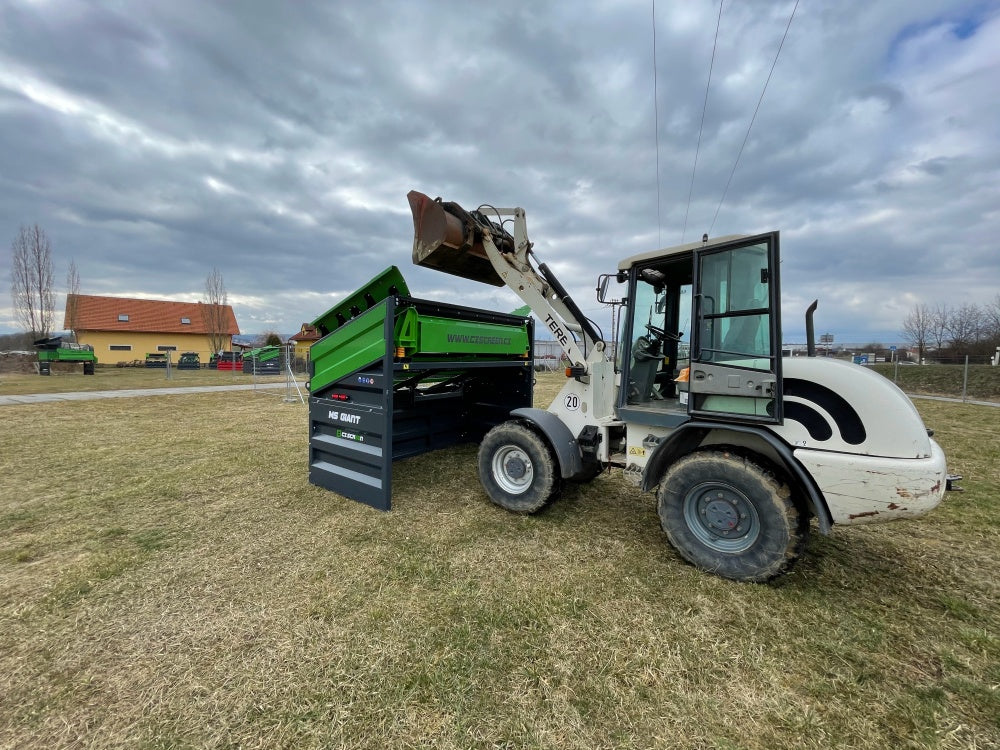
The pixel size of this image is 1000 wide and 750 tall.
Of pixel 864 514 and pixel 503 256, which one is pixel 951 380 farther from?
pixel 503 256

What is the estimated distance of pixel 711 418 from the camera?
2963 millimetres

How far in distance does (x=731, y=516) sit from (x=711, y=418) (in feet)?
2.14

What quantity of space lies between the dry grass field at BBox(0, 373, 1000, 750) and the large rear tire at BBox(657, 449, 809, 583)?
6.1 inches

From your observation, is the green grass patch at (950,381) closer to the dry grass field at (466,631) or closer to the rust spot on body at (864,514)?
the dry grass field at (466,631)

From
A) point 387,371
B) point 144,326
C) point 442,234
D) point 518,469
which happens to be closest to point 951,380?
point 518,469

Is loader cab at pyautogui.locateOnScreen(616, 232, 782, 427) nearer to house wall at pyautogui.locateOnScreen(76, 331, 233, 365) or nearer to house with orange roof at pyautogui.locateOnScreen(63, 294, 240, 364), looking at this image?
house with orange roof at pyautogui.locateOnScreen(63, 294, 240, 364)

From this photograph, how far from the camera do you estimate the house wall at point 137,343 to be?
35.1 metres

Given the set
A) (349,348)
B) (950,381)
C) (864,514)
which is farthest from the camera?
(950,381)

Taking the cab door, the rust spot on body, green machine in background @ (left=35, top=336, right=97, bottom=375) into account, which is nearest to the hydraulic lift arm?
the cab door

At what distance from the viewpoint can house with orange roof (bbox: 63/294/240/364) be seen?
3488 centimetres

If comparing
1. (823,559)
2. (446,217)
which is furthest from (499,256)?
(823,559)

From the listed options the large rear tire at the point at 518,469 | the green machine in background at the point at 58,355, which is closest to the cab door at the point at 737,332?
the large rear tire at the point at 518,469

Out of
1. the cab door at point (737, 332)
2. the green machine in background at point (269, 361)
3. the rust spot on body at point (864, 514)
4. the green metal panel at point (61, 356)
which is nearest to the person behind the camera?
the rust spot on body at point (864, 514)

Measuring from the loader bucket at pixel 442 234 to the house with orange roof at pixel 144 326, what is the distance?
3858 centimetres
